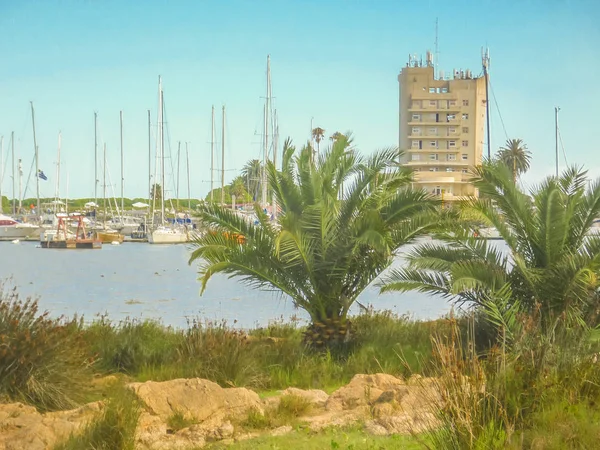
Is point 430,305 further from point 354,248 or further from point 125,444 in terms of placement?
point 125,444

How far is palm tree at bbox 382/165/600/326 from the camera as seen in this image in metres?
12.5

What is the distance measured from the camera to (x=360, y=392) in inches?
378

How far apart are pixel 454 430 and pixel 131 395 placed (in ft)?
12.8

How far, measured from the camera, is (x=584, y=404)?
22.7 feet

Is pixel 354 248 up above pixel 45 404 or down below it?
above

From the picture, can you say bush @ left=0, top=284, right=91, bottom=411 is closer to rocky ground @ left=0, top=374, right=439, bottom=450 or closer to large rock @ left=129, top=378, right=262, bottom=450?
rocky ground @ left=0, top=374, right=439, bottom=450

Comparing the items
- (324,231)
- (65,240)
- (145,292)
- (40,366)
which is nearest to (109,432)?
(40,366)

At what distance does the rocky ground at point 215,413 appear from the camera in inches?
298

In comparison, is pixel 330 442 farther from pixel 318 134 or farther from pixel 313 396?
pixel 318 134

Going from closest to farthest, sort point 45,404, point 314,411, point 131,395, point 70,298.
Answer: point 131,395 → point 314,411 → point 45,404 → point 70,298

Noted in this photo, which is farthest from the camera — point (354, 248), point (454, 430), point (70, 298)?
point (70, 298)

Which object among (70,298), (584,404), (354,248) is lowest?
(70,298)

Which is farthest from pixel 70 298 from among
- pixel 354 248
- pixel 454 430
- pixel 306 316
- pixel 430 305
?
pixel 454 430

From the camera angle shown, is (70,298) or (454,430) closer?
(454,430)
